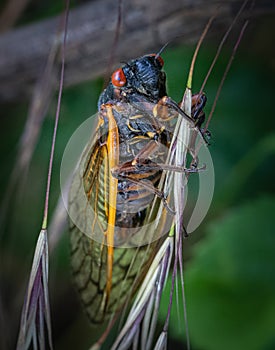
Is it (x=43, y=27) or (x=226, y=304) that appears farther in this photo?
(x=43, y=27)

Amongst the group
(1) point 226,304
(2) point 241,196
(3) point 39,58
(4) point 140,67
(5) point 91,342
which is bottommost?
(5) point 91,342

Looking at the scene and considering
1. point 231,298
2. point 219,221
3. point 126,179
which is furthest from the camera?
point 219,221

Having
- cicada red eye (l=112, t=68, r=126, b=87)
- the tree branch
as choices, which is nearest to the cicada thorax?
cicada red eye (l=112, t=68, r=126, b=87)

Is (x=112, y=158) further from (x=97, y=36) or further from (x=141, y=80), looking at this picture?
(x=97, y=36)

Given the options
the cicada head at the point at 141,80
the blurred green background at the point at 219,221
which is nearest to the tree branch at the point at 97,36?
the blurred green background at the point at 219,221

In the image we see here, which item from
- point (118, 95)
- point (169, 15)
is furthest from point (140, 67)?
point (169, 15)

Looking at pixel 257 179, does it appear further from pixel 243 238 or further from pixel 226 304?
pixel 226 304

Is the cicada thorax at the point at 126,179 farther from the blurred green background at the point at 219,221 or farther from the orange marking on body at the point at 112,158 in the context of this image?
the blurred green background at the point at 219,221

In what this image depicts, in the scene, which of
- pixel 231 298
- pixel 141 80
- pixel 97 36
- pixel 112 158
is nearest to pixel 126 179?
pixel 112 158
